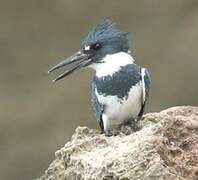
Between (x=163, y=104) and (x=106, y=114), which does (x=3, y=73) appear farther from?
(x=106, y=114)

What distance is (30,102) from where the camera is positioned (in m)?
8.72

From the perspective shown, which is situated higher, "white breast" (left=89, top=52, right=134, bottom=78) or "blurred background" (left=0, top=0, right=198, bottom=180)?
"blurred background" (left=0, top=0, right=198, bottom=180)

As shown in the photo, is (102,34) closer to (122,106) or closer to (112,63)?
(112,63)

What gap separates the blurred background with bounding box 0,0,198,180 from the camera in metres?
8.52

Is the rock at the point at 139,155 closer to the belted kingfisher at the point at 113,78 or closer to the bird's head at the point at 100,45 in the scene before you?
the belted kingfisher at the point at 113,78

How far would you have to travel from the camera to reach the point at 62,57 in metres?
8.75

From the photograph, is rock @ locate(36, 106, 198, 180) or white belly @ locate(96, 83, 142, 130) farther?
white belly @ locate(96, 83, 142, 130)

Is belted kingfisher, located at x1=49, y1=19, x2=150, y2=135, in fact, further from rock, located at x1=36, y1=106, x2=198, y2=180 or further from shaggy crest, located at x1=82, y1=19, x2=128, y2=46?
rock, located at x1=36, y1=106, x2=198, y2=180

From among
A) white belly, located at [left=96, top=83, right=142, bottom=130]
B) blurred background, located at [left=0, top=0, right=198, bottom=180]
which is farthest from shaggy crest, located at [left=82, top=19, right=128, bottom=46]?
blurred background, located at [left=0, top=0, right=198, bottom=180]

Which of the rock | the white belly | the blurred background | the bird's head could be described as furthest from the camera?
the blurred background

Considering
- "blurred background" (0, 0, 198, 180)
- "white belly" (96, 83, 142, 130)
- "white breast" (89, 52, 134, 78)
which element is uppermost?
"blurred background" (0, 0, 198, 180)

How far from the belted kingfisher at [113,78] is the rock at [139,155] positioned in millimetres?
305

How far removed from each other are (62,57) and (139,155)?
5336 mm

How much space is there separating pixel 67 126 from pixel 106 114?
436cm
